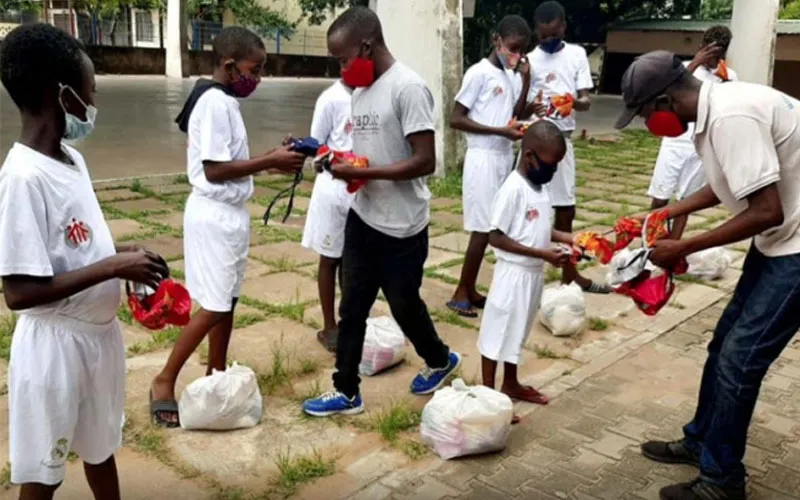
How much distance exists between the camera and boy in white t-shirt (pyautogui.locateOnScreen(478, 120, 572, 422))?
3643 millimetres

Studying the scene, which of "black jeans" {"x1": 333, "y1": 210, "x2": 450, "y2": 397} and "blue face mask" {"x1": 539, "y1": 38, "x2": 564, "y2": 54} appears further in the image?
"blue face mask" {"x1": 539, "y1": 38, "x2": 564, "y2": 54}

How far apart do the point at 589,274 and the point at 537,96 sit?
64.8 inches

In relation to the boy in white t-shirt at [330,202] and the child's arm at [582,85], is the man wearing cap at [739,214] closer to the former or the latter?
the boy in white t-shirt at [330,202]

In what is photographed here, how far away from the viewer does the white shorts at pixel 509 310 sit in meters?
3.68

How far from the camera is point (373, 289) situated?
362 centimetres

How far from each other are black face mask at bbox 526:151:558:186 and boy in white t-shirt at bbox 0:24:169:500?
2002mm

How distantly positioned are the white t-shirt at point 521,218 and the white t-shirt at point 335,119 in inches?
47.5

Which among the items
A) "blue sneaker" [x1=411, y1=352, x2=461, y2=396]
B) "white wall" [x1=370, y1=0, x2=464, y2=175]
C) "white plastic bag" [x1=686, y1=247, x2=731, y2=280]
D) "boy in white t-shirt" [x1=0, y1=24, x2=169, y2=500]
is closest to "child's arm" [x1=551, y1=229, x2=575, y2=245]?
"blue sneaker" [x1=411, y1=352, x2=461, y2=396]

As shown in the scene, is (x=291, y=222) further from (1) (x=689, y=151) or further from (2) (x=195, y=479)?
(2) (x=195, y=479)

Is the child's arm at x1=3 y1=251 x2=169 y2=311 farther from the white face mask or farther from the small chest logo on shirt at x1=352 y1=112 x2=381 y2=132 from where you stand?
the small chest logo on shirt at x1=352 y1=112 x2=381 y2=132

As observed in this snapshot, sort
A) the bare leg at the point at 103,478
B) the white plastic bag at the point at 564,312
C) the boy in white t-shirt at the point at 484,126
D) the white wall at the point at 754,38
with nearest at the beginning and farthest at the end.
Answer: the bare leg at the point at 103,478, the white plastic bag at the point at 564,312, the boy in white t-shirt at the point at 484,126, the white wall at the point at 754,38

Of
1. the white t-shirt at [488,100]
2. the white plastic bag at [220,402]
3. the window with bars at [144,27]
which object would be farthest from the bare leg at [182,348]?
the window with bars at [144,27]

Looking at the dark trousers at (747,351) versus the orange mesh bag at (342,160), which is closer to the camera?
the dark trousers at (747,351)

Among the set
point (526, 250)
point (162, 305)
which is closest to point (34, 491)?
point (162, 305)
